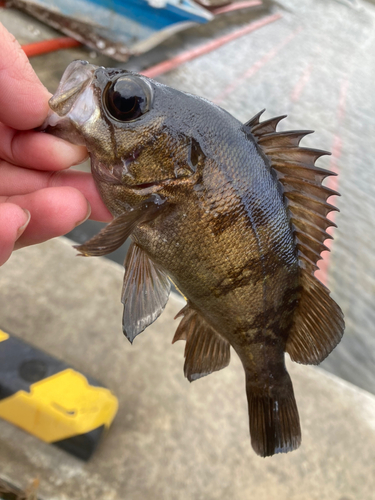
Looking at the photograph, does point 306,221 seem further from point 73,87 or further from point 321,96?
point 321,96

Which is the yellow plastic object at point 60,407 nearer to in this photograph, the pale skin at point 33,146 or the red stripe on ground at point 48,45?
the pale skin at point 33,146

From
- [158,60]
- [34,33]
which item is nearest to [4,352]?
[34,33]

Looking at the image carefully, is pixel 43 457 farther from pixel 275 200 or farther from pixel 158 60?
pixel 158 60

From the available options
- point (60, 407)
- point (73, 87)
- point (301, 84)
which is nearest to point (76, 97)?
point (73, 87)

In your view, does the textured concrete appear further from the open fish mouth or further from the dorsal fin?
the open fish mouth

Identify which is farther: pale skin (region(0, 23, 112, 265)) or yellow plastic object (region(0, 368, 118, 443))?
yellow plastic object (region(0, 368, 118, 443))

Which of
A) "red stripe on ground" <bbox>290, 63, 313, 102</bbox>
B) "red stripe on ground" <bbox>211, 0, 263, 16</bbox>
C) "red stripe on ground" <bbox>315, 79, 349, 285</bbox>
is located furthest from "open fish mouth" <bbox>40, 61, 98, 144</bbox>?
"red stripe on ground" <bbox>211, 0, 263, 16</bbox>
